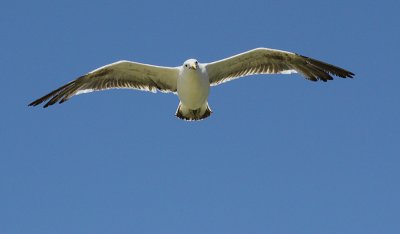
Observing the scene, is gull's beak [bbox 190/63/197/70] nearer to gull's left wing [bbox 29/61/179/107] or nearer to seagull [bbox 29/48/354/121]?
seagull [bbox 29/48/354/121]

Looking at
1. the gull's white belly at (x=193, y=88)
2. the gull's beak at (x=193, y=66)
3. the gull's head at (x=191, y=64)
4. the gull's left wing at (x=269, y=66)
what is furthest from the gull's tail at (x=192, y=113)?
the gull's beak at (x=193, y=66)

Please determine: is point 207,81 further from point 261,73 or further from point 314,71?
point 314,71

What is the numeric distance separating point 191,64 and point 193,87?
0.58 meters

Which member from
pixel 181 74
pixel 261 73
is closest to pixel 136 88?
pixel 181 74

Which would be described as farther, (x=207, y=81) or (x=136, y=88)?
(x=136, y=88)

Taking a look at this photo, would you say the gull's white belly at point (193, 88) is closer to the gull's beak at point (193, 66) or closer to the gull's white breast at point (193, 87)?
the gull's white breast at point (193, 87)

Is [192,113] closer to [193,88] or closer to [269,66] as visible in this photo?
[193,88]

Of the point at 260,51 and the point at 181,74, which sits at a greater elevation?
the point at 260,51

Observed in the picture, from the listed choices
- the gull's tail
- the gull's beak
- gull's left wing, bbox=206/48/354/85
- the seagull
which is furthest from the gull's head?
the gull's tail

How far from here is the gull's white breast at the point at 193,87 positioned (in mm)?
14562

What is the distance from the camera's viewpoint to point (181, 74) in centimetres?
1492

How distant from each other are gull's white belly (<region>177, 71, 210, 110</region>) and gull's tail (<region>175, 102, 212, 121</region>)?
13.0 inches

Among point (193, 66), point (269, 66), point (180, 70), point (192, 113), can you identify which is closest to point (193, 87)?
point (193, 66)

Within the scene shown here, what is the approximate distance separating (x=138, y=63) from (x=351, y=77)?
532 centimetres
